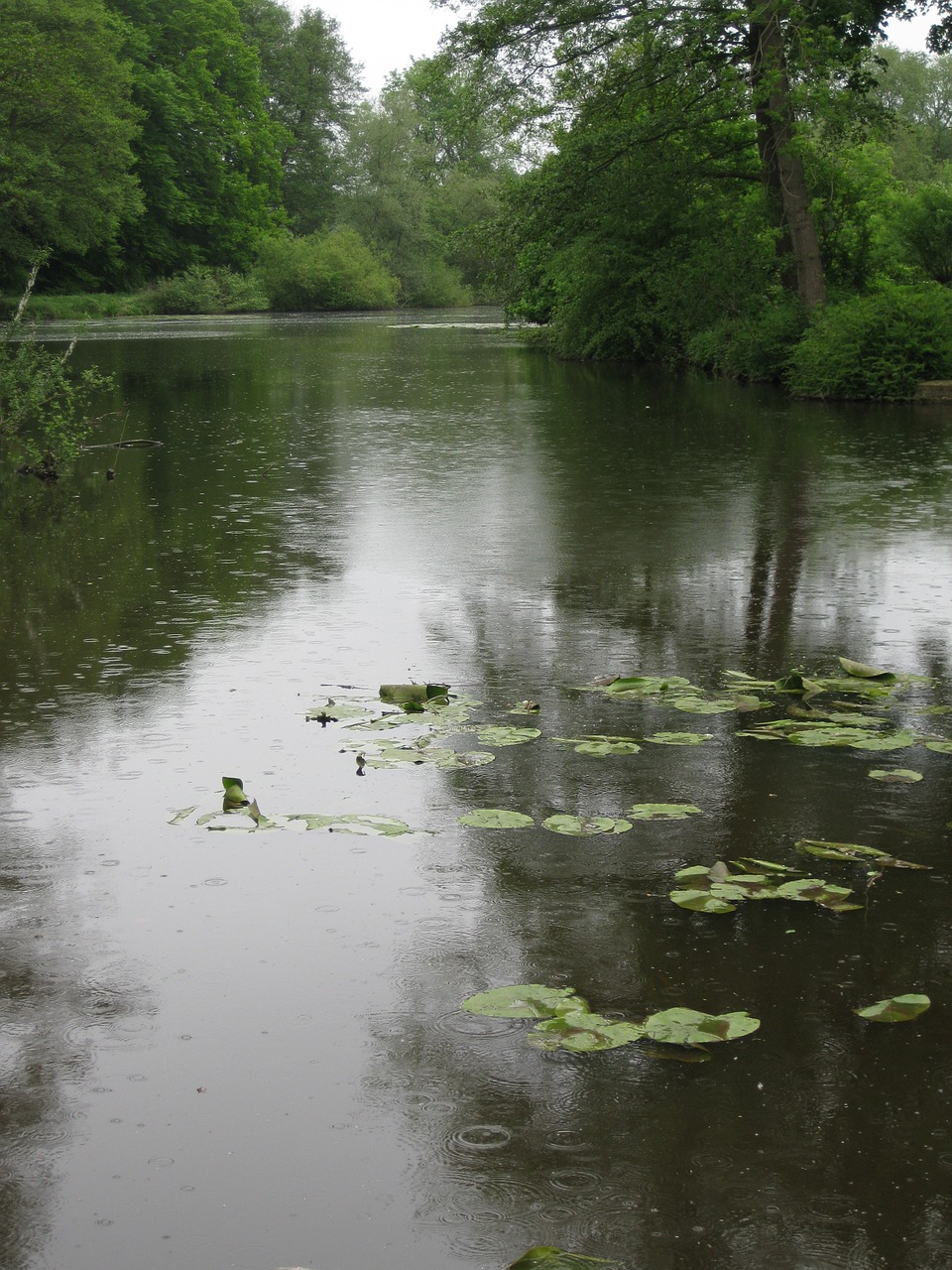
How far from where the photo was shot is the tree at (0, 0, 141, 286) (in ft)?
193

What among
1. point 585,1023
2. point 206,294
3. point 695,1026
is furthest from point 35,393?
point 206,294

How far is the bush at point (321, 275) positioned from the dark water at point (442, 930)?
70878 mm

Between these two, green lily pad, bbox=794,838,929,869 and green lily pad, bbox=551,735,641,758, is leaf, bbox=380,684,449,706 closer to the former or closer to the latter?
green lily pad, bbox=551,735,641,758

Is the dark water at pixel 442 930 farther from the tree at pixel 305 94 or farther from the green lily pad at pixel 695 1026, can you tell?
the tree at pixel 305 94

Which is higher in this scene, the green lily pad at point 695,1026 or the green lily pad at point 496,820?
the green lily pad at point 695,1026

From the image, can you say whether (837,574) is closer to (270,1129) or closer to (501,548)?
(501,548)

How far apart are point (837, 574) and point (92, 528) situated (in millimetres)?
6446

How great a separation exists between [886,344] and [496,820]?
776 inches

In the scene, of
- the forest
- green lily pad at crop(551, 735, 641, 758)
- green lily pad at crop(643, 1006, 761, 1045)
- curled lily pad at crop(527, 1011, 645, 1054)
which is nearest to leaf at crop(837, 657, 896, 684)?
green lily pad at crop(551, 735, 641, 758)

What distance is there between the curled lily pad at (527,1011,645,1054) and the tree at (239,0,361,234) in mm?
104458

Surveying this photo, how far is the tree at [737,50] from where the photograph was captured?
79.4 feet

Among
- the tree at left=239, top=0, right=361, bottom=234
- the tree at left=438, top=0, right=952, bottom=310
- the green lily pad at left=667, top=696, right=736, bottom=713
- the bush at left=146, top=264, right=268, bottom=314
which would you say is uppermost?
the tree at left=239, top=0, right=361, bottom=234

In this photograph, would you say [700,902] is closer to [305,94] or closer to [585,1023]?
[585,1023]

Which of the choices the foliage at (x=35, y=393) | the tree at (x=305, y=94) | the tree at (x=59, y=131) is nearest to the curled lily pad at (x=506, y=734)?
the foliage at (x=35, y=393)
